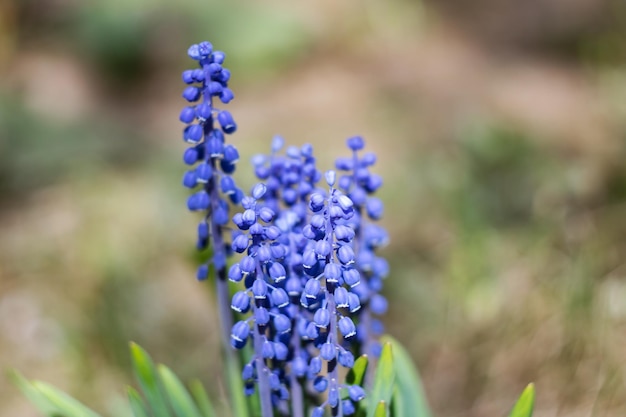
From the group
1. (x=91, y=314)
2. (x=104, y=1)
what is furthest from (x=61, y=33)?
(x=91, y=314)

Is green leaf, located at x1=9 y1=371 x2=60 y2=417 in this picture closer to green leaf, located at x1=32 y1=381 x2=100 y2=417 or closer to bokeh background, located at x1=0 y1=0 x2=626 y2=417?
green leaf, located at x1=32 y1=381 x2=100 y2=417

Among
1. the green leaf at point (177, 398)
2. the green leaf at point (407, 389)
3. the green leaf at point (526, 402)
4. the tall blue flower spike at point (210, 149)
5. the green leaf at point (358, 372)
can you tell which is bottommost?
the green leaf at point (526, 402)

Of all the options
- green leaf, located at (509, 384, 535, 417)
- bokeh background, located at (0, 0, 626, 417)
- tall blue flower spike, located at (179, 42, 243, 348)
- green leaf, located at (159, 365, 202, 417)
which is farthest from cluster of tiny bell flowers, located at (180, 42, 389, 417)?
bokeh background, located at (0, 0, 626, 417)

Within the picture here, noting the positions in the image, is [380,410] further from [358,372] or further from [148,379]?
[148,379]

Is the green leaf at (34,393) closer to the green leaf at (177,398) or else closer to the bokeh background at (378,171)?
the green leaf at (177,398)

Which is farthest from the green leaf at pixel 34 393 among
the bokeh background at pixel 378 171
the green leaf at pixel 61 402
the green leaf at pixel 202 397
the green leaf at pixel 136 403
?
the bokeh background at pixel 378 171

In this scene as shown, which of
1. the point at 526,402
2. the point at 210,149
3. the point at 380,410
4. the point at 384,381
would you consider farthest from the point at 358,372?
the point at 210,149
